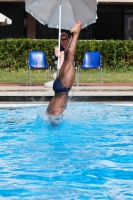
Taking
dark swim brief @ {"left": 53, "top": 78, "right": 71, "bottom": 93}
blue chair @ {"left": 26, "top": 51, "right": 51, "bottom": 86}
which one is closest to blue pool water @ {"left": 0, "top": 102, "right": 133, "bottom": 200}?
dark swim brief @ {"left": 53, "top": 78, "right": 71, "bottom": 93}

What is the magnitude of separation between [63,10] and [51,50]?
19.3ft

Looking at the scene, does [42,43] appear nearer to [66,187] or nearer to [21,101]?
[21,101]

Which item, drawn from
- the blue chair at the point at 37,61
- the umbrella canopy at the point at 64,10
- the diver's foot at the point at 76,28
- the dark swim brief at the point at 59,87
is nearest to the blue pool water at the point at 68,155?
the dark swim brief at the point at 59,87

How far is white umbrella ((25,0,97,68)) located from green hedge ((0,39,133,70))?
5471 mm

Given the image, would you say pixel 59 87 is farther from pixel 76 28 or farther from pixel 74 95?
pixel 74 95

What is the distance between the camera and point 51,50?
77.2 feet

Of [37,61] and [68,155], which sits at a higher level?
[37,61]

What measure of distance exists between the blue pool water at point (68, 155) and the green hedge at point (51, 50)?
1029cm

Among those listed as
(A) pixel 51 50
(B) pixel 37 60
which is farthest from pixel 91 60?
(A) pixel 51 50

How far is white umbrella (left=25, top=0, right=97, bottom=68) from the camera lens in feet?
56.6

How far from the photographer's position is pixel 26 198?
20.9 feet

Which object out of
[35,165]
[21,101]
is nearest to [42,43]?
[21,101]

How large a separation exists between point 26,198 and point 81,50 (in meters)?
17.6

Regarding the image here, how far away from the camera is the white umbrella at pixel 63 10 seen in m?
17.3
